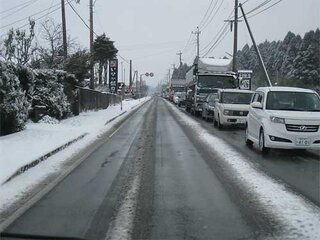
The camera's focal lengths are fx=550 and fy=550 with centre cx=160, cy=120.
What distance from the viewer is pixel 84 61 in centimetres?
3650

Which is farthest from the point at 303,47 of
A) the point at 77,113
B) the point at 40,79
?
the point at 40,79

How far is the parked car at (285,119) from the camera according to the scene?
1361cm

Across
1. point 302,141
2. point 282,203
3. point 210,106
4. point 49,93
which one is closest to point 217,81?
point 210,106

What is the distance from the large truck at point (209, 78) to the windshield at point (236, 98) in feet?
28.2

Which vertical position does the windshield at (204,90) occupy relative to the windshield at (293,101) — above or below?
below

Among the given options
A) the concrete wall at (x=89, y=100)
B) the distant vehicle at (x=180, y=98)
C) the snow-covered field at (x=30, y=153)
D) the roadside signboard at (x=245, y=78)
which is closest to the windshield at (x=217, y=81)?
the roadside signboard at (x=245, y=78)

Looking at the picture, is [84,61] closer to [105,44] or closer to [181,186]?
[181,186]

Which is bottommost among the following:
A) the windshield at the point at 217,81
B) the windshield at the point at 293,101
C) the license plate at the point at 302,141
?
the license plate at the point at 302,141

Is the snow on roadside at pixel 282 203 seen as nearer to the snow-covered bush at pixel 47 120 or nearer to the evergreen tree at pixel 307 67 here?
the snow-covered bush at pixel 47 120

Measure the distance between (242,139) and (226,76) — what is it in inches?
642

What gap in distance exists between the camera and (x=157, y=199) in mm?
8438

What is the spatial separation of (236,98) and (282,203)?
17.8 metres

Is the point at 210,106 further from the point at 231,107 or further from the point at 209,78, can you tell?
the point at 231,107

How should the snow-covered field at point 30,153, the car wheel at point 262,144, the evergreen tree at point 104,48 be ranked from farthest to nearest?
the evergreen tree at point 104,48 → the car wheel at point 262,144 → the snow-covered field at point 30,153
